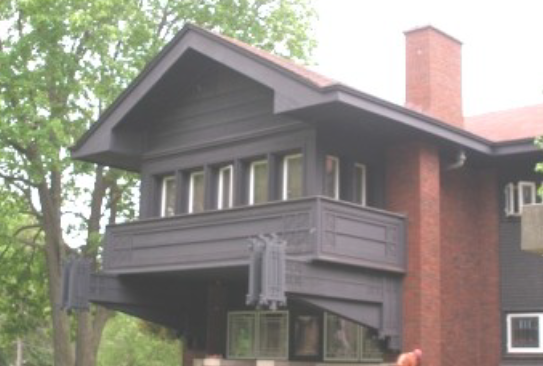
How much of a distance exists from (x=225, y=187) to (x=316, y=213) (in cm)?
393

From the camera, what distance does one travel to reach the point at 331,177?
63.5 feet

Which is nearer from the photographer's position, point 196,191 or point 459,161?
point 459,161

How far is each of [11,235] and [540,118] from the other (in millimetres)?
15351

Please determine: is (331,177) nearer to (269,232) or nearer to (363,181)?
(363,181)

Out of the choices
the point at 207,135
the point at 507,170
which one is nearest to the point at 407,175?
the point at 507,170

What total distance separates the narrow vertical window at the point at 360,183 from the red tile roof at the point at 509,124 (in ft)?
10.7

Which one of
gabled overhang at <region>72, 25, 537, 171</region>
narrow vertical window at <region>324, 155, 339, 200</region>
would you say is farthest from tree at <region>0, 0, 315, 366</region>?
narrow vertical window at <region>324, 155, 339, 200</region>

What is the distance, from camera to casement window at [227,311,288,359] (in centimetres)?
2134

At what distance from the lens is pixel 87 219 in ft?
99.5

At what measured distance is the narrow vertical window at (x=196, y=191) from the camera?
837 inches

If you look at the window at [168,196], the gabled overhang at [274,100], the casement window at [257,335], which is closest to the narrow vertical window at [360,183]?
the gabled overhang at [274,100]

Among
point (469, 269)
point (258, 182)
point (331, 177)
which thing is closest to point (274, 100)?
point (331, 177)

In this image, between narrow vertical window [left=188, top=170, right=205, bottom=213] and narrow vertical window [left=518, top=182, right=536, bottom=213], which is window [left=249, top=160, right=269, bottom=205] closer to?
narrow vertical window [left=188, top=170, right=205, bottom=213]

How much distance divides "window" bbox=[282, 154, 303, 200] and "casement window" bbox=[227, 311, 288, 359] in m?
3.28
